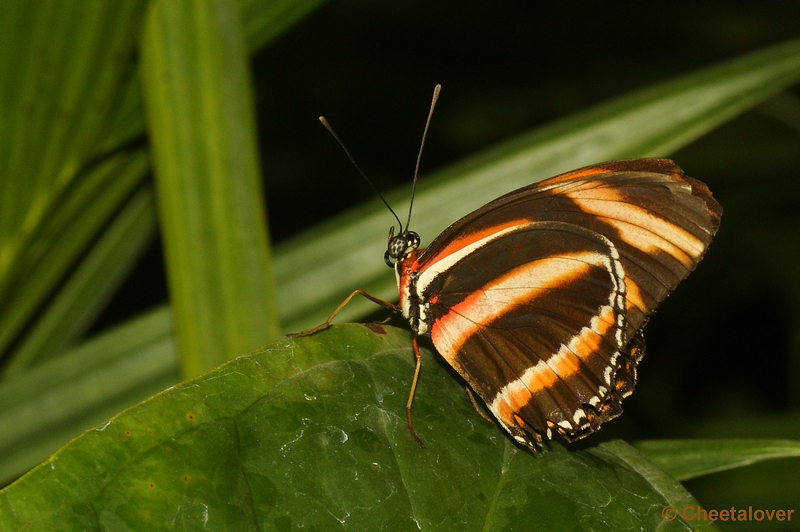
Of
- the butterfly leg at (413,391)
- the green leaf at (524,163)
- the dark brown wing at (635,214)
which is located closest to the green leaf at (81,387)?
the green leaf at (524,163)

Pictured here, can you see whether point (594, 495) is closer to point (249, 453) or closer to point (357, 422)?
point (357, 422)

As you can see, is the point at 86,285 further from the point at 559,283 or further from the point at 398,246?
the point at 559,283

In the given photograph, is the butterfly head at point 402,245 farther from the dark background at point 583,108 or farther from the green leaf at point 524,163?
the dark background at point 583,108

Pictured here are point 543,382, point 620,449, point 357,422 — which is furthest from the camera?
point 543,382

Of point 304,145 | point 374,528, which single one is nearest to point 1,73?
point 374,528

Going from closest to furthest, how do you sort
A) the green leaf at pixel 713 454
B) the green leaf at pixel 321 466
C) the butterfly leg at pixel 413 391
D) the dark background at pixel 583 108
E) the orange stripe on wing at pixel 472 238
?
the green leaf at pixel 321 466 → the butterfly leg at pixel 413 391 → the green leaf at pixel 713 454 → the orange stripe on wing at pixel 472 238 → the dark background at pixel 583 108

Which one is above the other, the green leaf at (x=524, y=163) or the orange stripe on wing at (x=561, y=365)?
the green leaf at (x=524, y=163)

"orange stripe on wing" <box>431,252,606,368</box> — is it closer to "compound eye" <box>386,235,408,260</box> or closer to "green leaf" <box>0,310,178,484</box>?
"compound eye" <box>386,235,408,260</box>
